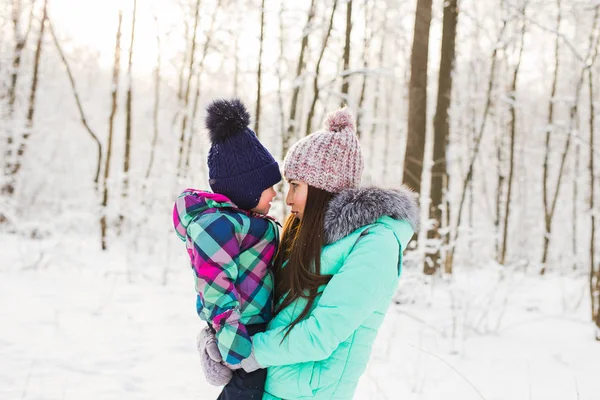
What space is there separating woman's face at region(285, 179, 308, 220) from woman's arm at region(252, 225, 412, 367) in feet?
1.15

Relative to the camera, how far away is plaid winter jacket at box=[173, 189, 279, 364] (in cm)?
153

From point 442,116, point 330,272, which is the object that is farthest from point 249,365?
point 442,116

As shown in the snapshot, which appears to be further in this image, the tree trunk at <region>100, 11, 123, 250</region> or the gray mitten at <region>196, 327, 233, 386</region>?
the tree trunk at <region>100, 11, 123, 250</region>

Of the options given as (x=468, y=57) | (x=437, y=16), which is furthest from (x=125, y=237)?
(x=468, y=57)

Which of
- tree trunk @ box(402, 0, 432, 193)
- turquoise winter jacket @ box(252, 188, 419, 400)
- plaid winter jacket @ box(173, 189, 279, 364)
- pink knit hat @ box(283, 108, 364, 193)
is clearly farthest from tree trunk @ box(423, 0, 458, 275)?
plaid winter jacket @ box(173, 189, 279, 364)

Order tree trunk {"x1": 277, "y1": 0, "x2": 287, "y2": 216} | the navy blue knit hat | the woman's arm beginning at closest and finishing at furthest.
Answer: the woman's arm
the navy blue knit hat
tree trunk {"x1": 277, "y1": 0, "x2": 287, "y2": 216}

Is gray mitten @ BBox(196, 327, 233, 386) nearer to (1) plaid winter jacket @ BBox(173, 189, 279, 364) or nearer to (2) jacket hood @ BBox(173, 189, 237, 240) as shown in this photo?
(1) plaid winter jacket @ BBox(173, 189, 279, 364)

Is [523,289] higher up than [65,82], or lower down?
lower down

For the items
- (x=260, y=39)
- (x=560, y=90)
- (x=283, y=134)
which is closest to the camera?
(x=283, y=134)

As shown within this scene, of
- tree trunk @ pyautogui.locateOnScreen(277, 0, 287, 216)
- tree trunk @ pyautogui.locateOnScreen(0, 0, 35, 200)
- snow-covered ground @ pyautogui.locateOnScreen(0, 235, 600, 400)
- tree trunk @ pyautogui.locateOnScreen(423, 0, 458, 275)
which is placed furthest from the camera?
tree trunk @ pyautogui.locateOnScreen(0, 0, 35, 200)

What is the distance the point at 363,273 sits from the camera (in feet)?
4.86

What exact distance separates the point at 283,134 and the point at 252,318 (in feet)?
25.0

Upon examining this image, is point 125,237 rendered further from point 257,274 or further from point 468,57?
point 468,57

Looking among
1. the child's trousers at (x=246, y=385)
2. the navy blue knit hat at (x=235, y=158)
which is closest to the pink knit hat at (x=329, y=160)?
the navy blue knit hat at (x=235, y=158)
